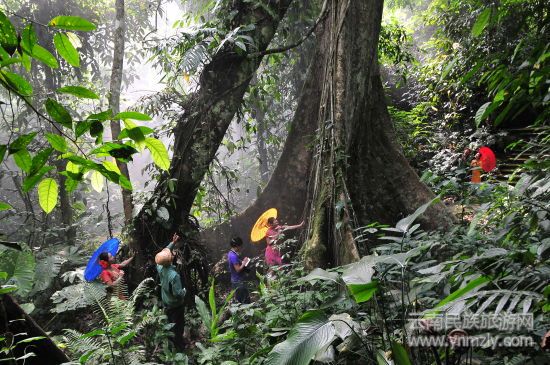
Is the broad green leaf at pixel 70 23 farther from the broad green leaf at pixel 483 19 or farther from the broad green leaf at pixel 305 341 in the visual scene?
the broad green leaf at pixel 483 19

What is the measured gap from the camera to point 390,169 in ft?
15.2

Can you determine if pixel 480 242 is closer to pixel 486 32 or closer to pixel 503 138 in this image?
pixel 503 138

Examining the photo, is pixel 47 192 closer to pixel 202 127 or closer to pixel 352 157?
pixel 352 157

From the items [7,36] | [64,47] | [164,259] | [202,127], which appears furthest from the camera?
[202,127]

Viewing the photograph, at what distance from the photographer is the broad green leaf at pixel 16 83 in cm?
98

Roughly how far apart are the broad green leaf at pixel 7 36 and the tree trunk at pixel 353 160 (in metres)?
2.58

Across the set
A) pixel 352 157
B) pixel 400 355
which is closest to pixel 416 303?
pixel 400 355

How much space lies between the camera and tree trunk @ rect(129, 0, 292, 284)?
464cm

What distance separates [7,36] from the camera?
0.97 meters

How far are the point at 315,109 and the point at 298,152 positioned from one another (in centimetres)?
75

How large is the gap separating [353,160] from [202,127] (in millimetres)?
1807

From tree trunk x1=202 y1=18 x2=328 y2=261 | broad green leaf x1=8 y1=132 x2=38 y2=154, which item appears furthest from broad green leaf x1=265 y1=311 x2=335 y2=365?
tree trunk x1=202 y1=18 x2=328 y2=261

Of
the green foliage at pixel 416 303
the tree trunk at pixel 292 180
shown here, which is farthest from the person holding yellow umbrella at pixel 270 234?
the green foliage at pixel 416 303

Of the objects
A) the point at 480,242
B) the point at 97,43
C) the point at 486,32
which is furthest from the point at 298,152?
the point at 97,43
